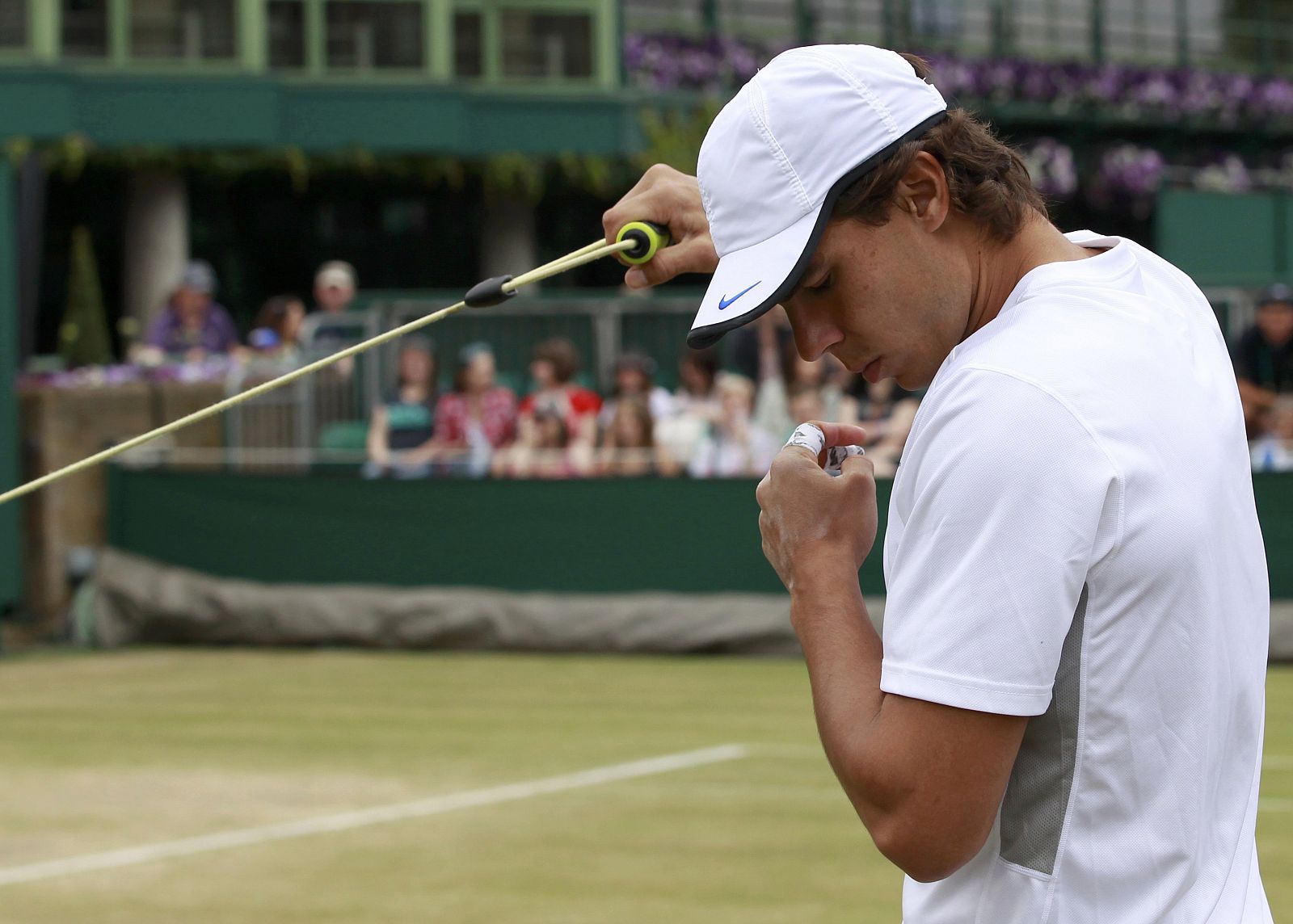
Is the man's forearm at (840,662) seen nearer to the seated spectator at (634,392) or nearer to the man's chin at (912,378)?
the man's chin at (912,378)

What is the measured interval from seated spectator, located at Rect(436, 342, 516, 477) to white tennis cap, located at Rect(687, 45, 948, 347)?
1108 centimetres

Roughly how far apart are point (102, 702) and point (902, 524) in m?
9.46

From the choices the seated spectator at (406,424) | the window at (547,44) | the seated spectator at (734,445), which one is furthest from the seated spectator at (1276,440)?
the window at (547,44)

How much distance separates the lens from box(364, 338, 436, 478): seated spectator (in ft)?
43.1

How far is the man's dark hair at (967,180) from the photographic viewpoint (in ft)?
6.13

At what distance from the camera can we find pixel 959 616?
1743 mm

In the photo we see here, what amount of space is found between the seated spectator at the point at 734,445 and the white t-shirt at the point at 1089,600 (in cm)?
1045

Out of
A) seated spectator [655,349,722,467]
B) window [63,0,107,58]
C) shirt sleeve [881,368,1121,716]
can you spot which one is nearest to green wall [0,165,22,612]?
seated spectator [655,349,722,467]

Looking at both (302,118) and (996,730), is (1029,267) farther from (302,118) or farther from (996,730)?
(302,118)

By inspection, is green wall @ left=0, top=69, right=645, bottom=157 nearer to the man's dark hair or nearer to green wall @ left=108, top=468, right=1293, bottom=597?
green wall @ left=108, top=468, right=1293, bottom=597

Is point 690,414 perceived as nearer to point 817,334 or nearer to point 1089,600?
point 817,334

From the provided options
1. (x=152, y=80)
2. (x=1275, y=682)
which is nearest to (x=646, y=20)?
(x=152, y=80)

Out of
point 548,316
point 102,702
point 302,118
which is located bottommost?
point 102,702

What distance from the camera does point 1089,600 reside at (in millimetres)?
1762
